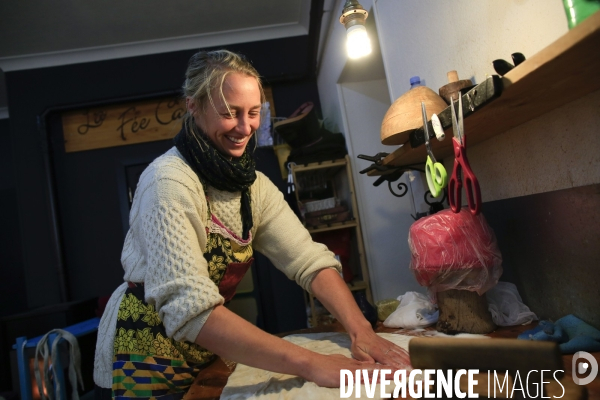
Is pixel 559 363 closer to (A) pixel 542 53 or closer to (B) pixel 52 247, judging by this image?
(A) pixel 542 53

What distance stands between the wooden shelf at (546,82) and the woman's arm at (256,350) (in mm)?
571

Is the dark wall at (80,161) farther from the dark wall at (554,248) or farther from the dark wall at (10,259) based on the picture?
the dark wall at (554,248)

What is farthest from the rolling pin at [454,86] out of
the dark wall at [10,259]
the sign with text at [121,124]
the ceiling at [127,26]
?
the dark wall at [10,259]

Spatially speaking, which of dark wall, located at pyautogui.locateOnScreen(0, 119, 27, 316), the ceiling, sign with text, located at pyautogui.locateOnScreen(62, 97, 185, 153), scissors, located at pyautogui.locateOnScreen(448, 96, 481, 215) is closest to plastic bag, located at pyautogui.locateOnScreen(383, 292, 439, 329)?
scissors, located at pyautogui.locateOnScreen(448, 96, 481, 215)

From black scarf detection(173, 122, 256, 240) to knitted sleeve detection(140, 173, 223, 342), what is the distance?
0.35ft

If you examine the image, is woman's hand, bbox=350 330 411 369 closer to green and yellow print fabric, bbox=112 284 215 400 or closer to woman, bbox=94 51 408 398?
woman, bbox=94 51 408 398

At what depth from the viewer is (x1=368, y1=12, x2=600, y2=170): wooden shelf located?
489 millimetres

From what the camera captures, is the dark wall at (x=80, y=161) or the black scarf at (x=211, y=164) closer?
the black scarf at (x=211, y=164)

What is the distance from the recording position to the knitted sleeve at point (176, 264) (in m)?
0.79

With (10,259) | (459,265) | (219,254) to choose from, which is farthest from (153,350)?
(10,259)

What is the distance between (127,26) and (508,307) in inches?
122

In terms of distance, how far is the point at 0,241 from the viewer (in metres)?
4.11

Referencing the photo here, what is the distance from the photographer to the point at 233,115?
1.03 m

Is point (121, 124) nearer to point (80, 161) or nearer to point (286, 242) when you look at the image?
point (80, 161)
